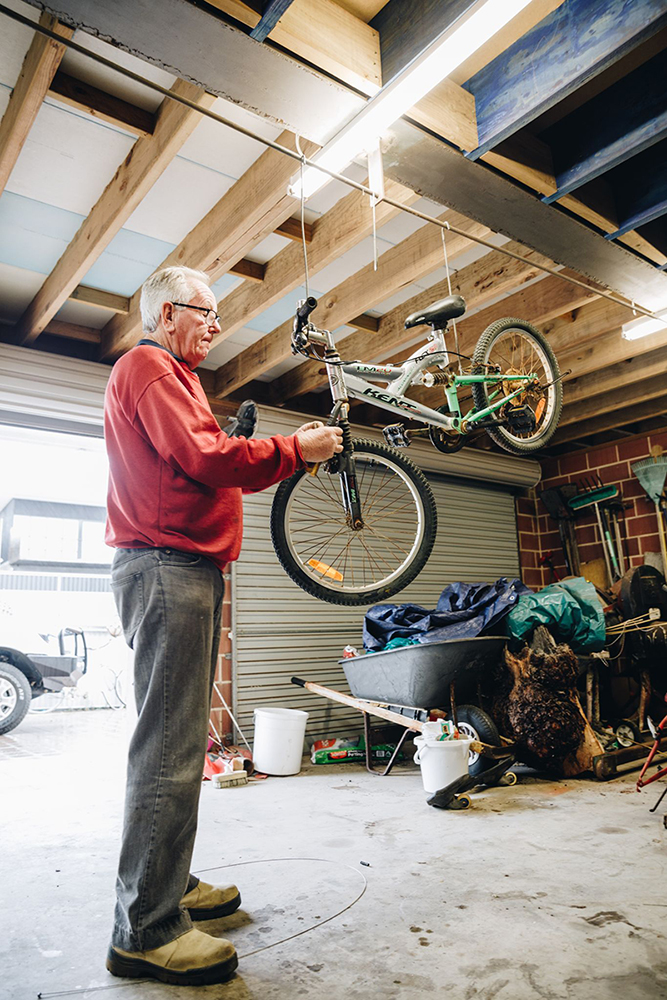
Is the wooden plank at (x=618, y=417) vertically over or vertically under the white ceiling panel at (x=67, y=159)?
under

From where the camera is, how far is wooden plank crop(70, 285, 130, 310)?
3.91m

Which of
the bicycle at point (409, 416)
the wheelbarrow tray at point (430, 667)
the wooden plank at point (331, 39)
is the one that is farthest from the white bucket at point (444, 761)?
the wooden plank at point (331, 39)

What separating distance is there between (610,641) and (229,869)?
3.27 metres

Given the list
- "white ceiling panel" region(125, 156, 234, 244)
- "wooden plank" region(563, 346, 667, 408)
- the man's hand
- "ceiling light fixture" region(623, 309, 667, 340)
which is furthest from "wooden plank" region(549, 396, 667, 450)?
the man's hand

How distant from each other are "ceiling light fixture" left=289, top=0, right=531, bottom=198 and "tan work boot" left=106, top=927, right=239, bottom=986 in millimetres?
2396

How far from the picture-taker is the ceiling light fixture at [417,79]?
1.75m

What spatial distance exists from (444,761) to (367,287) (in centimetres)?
267

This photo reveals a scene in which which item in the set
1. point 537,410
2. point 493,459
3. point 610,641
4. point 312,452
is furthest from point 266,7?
point 493,459

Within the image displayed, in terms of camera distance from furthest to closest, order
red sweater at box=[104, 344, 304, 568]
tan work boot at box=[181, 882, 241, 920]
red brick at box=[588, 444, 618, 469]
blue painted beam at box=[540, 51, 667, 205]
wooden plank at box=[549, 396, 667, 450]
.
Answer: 1. red brick at box=[588, 444, 618, 469]
2. wooden plank at box=[549, 396, 667, 450]
3. blue painted beam at box=[540, 51, 667, 205]
4. tan work boot at box=[181, 882, 241, 920]
5. red sweater at box=[104, 344, 304, 568]

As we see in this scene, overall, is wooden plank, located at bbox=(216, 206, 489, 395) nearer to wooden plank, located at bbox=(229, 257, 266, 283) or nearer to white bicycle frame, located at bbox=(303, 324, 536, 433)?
wooden plank, located at bbox=(229, 257, 266, 283)

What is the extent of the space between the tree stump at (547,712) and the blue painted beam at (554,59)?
268 cm

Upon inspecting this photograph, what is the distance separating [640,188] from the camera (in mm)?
2957

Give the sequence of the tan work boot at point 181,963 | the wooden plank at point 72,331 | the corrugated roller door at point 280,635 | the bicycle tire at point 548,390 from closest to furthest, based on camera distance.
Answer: the tan work boot at point 181,963
the bicycle tire at point 548,390
the wooden plank at point 72,331
the corrugated roller door at point 280,635

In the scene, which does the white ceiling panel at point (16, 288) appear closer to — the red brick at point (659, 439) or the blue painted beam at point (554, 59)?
the blue painted beam at point (554, 59)
